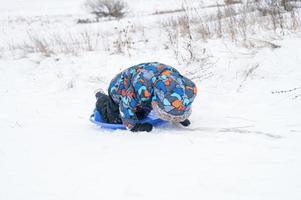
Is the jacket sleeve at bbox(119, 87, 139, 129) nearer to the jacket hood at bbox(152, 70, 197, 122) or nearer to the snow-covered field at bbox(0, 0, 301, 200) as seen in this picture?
the snow-covered field at bbox(0, 0, 301, 200)

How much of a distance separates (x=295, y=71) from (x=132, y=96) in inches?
80.5

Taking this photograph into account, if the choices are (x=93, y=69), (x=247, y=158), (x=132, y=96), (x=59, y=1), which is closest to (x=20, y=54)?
(x=93, y=69)

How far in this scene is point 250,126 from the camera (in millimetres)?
3104

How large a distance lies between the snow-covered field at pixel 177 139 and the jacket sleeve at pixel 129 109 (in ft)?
0.33

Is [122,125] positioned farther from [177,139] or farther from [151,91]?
[177,139]

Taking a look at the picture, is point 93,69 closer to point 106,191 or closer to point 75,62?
point 75,62

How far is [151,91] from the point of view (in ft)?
10.3

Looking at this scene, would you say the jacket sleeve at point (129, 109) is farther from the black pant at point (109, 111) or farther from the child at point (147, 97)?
the black pant at point (109, 111)

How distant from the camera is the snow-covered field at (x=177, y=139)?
7.32ft

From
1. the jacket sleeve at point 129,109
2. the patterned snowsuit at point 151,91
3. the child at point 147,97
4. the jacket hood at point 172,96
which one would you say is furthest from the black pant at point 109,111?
the jacket hood at point 172,96

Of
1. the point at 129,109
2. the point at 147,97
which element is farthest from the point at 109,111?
the point at 147,97

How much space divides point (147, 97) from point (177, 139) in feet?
1.51

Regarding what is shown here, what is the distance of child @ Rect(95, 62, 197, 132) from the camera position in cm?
298

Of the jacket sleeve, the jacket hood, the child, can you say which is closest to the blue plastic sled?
the child
